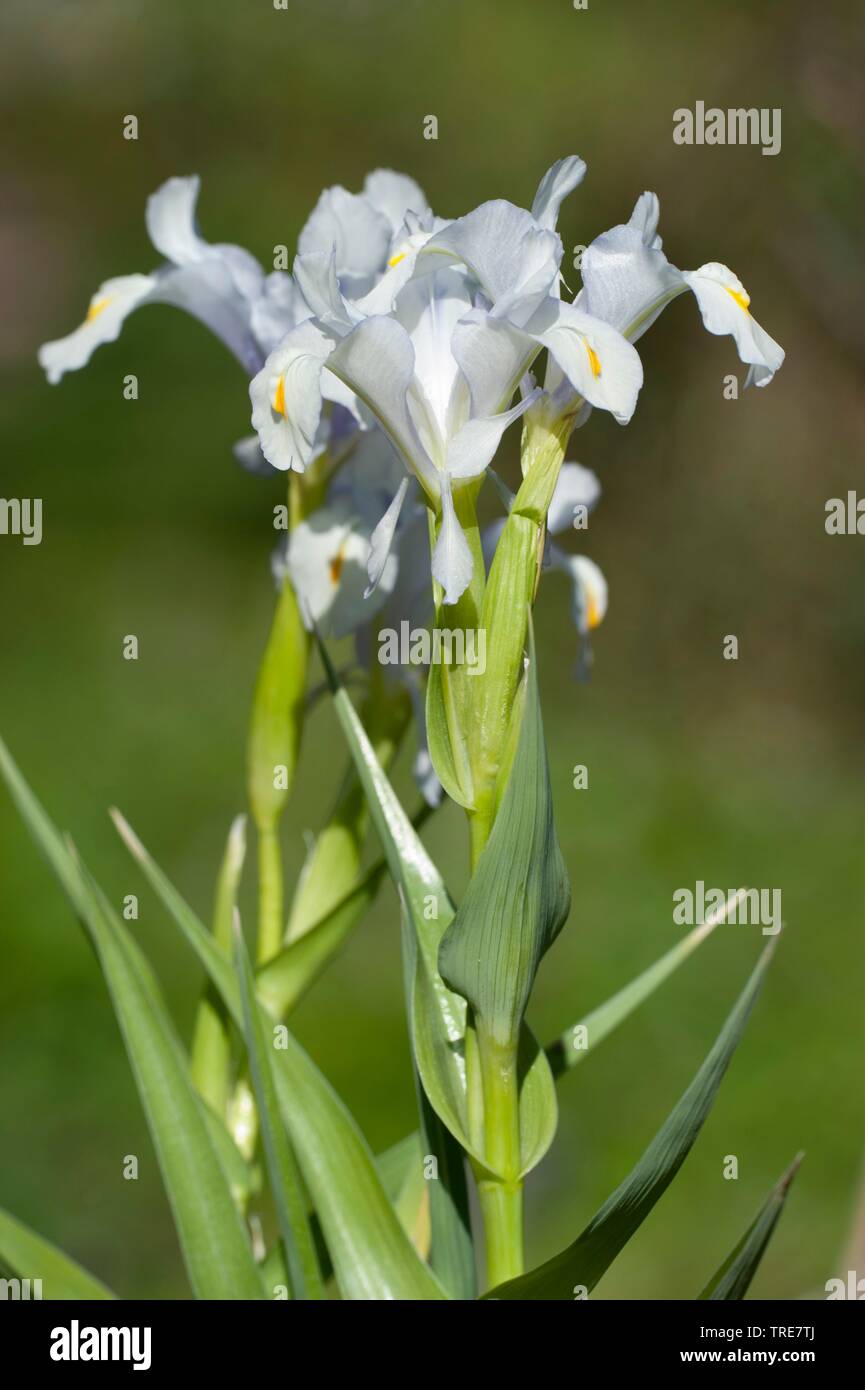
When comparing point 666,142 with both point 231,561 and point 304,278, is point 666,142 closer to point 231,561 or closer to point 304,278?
point 231,561

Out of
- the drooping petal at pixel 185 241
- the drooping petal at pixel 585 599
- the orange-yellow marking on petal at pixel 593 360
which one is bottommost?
the drooping petal at pixel 585 599

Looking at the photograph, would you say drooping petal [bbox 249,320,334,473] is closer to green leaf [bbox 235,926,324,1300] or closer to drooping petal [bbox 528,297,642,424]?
drooping petal [bbox 528,297,642,424]

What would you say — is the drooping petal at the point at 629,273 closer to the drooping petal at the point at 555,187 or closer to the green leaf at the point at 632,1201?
the drooping petal at the point at 555,187

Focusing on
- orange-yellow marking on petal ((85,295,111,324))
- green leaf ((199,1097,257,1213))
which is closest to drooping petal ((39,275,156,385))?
orange-yellow marking on petal ((85,295,111,324))

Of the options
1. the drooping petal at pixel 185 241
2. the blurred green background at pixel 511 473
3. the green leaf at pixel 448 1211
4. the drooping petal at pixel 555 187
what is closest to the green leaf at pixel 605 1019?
the green leaf at pixel 448 1211

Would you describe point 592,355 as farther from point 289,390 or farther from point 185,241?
point 185,241

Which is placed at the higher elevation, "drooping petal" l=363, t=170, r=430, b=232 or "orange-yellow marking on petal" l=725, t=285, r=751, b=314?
"drooping petal" l=363, t=170, r=430, b=232
